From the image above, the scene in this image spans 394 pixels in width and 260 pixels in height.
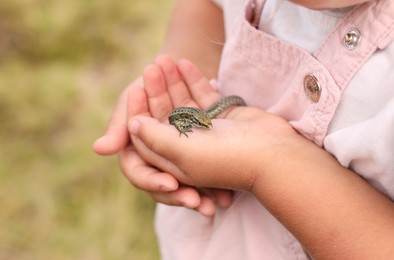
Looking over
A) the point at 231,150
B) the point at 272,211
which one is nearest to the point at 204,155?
the point at 231,150

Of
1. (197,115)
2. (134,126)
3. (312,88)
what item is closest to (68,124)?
(134,126)

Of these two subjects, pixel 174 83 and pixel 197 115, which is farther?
pixel 174 83

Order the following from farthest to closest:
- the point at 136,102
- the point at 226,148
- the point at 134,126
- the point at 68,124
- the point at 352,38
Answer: the point at 68,124 → the point at 136,102 → the point at 134,126 → the point at 226,148 → the point at 352,38

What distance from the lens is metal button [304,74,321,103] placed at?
107 centimetres

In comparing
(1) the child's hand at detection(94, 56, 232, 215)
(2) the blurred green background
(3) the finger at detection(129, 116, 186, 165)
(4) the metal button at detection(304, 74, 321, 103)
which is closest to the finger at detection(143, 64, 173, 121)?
(1) the child's hand at detection(94, 56, 232, 215)

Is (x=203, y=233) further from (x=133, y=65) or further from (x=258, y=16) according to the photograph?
(x=133, y=65)

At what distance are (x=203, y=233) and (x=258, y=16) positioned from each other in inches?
17.5

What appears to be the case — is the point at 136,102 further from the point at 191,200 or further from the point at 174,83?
the point at 191,200

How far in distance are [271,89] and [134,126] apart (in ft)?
0.89

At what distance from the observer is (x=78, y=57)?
2.97 metres

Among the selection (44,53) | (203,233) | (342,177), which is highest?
(342,177)

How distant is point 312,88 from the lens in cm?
108

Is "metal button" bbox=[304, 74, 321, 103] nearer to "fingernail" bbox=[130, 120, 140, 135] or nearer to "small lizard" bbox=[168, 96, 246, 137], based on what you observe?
"small lizard" bbox=[168, 96, 246, 137]

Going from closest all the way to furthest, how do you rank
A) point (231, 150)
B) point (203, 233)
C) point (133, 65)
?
point (231, 150)
point (203, 233)
point (133, 65)
